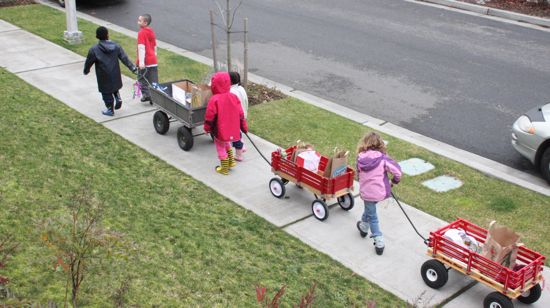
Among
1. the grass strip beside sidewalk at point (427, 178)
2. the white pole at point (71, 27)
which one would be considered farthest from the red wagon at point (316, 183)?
the white pole at point (71, 27)

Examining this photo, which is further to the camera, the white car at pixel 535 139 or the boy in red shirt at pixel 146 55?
the boy in red shirt at pixel 146 55

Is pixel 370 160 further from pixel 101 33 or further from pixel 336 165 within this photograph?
pixel 101 33

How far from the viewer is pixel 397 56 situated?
1488cm

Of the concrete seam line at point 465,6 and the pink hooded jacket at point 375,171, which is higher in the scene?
the pink hooded jacket at point 375,171

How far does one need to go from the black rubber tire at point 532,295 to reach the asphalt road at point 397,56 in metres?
3.89

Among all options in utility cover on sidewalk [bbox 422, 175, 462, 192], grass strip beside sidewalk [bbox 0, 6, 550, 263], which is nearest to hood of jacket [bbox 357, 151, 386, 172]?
grass strip beside sidewalk [bbox 0, 6, 550, 263]

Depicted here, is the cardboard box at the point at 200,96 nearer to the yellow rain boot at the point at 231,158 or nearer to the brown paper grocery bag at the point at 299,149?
the yellow rain boot at the point at 231,158

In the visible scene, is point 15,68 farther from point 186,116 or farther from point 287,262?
point 287,262

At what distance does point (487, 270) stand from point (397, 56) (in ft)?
30.8

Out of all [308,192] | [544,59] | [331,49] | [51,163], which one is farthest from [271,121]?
[544,59]

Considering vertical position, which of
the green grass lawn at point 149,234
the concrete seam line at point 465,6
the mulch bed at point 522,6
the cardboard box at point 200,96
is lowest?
the green grass lawn at point 149,234

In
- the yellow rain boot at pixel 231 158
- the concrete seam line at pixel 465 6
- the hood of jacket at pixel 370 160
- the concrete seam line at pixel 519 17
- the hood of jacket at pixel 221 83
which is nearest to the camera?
the hood of jacket at pixel 370 160

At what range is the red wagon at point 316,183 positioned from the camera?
7.60 m

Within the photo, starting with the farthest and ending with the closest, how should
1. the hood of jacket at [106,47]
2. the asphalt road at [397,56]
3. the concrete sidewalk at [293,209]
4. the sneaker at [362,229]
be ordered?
the asphalt road at [397,56] → the hood of jacket at [106,47] → the sneaker at [362,229] → the concrete sidewalk at [293,209]
